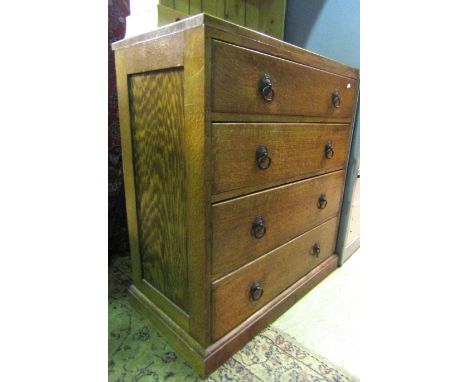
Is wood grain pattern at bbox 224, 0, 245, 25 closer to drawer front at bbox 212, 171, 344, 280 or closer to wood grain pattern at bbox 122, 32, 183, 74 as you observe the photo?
wood grain pattern at bbox 122, 32, 183, 74

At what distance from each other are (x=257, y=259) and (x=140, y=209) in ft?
1.45

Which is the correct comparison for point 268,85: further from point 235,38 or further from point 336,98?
point 336,98

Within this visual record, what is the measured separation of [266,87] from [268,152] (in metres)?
0.19

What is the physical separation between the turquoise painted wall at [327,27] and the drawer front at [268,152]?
0.37m

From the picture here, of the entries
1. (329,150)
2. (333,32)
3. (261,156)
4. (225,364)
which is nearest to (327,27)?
(333,32)

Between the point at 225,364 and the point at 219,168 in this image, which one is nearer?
the point at 219,168

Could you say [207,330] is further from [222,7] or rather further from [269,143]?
[222,7]

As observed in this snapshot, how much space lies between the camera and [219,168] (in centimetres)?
74

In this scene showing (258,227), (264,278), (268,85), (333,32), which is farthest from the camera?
(333,32)

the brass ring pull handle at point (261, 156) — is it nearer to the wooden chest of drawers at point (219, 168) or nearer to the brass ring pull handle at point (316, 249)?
the wooden chest of drawers at point (219, 168)

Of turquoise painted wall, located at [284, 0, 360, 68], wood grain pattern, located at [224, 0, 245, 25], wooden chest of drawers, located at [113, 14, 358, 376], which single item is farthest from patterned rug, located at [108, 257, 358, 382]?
wood grain pattern, located at [224, 0, 245, 25]

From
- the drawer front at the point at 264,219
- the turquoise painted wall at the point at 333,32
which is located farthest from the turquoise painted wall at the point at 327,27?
the drawer front at the point at 264,219

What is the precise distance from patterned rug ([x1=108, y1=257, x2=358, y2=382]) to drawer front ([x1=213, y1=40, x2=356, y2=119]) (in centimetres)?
79
